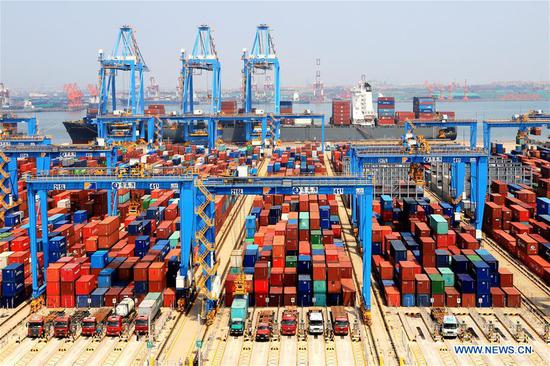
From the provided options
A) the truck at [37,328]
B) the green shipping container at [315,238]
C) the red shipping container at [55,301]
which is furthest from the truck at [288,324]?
the red shipping container at [55,301]

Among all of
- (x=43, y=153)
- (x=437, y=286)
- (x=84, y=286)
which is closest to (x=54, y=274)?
(x=84, y=286)

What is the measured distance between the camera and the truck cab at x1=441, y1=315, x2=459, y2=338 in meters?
22.4

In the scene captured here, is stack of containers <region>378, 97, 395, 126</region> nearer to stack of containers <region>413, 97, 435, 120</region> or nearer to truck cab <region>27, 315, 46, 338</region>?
stack of containers <region>413, 97, 435, 120</region>

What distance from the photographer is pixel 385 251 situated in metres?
32.0

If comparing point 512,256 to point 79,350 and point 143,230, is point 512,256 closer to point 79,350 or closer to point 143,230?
point 143,230

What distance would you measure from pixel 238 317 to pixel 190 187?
6.67m

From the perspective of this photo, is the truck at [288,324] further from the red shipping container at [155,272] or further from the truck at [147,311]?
the red shipping container at [155,272]

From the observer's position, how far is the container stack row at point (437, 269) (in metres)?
25.8

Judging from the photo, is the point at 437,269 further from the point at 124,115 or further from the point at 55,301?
the point at 124,115

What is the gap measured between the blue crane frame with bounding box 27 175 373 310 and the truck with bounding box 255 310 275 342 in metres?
4.57

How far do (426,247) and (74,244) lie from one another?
2109 centimetres

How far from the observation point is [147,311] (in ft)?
77.2

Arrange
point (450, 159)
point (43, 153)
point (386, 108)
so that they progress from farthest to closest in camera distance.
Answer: point (386, 108) → point (43, 153) → point (450, 159)

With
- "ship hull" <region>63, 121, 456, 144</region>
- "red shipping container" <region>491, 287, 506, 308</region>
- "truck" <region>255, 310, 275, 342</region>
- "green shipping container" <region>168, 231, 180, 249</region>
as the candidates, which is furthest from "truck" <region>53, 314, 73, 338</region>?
"ship hull" <region>63, 121, 456, 144</region>
